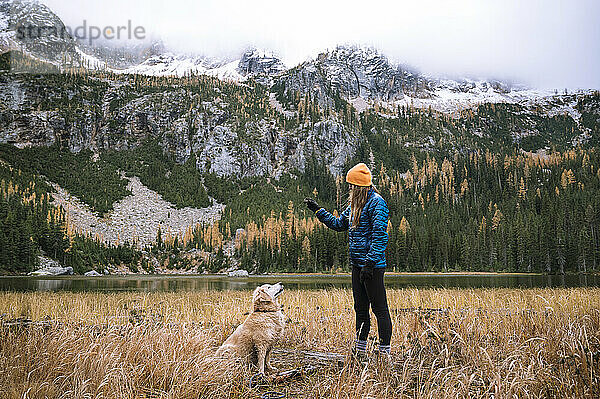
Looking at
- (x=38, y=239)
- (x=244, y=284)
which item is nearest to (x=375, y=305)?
(x=244, y=284)

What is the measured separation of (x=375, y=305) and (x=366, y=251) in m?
0.64

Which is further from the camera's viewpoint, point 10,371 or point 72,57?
point 72,57

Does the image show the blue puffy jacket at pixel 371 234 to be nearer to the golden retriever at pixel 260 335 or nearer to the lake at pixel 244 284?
the golden retriever at pixel 260 335

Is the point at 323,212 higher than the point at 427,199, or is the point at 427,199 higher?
the point at 427,199

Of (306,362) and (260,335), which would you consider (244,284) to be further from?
(260,335)

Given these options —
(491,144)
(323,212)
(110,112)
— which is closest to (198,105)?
(110,112)

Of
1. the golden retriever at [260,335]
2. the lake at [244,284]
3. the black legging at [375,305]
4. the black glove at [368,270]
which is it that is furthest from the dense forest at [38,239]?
the black glove at [368,270]

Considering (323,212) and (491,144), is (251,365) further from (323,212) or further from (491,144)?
(491,144)

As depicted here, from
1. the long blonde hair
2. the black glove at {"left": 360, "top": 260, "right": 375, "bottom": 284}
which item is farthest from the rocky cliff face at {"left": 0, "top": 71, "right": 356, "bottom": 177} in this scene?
the black glove at {"left": 360, "top": 260, "right": 375, "bottom": 284}

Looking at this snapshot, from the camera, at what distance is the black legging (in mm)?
4480

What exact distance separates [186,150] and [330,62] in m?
100

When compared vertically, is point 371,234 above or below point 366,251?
above

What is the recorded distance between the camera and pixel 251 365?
170 inches

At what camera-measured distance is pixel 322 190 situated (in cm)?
→ 11844
